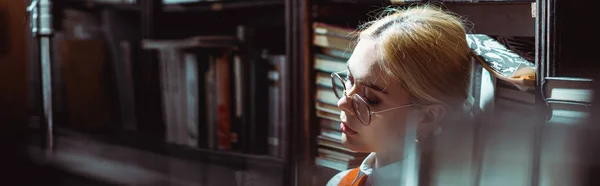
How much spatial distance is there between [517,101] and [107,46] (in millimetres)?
827

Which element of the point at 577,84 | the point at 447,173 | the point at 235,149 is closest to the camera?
the point at 577,84

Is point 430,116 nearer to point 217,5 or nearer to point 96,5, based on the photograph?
point 217,5

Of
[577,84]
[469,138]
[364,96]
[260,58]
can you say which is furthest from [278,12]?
[577,84]

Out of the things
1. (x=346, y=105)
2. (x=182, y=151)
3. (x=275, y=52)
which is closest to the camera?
(x=346, y=105)

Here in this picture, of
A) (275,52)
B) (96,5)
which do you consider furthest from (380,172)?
(96,5)

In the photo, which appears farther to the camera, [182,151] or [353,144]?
[182,151]

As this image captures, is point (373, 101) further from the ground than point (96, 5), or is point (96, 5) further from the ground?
point (96, 5)

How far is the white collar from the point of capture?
93cm

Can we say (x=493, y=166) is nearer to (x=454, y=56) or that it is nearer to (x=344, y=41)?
(x=454, y=56)

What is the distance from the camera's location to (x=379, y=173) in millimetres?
942

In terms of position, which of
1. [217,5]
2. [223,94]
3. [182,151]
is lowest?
[182,151]

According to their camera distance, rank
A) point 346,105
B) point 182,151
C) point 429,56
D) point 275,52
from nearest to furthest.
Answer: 1. point 429,56
2. point 346,105
3. point 275,52
4. point 182,151

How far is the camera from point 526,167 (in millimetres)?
838

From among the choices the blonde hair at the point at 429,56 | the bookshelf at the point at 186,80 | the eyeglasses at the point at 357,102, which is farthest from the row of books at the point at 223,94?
the blonde hair at the point at 429,56
